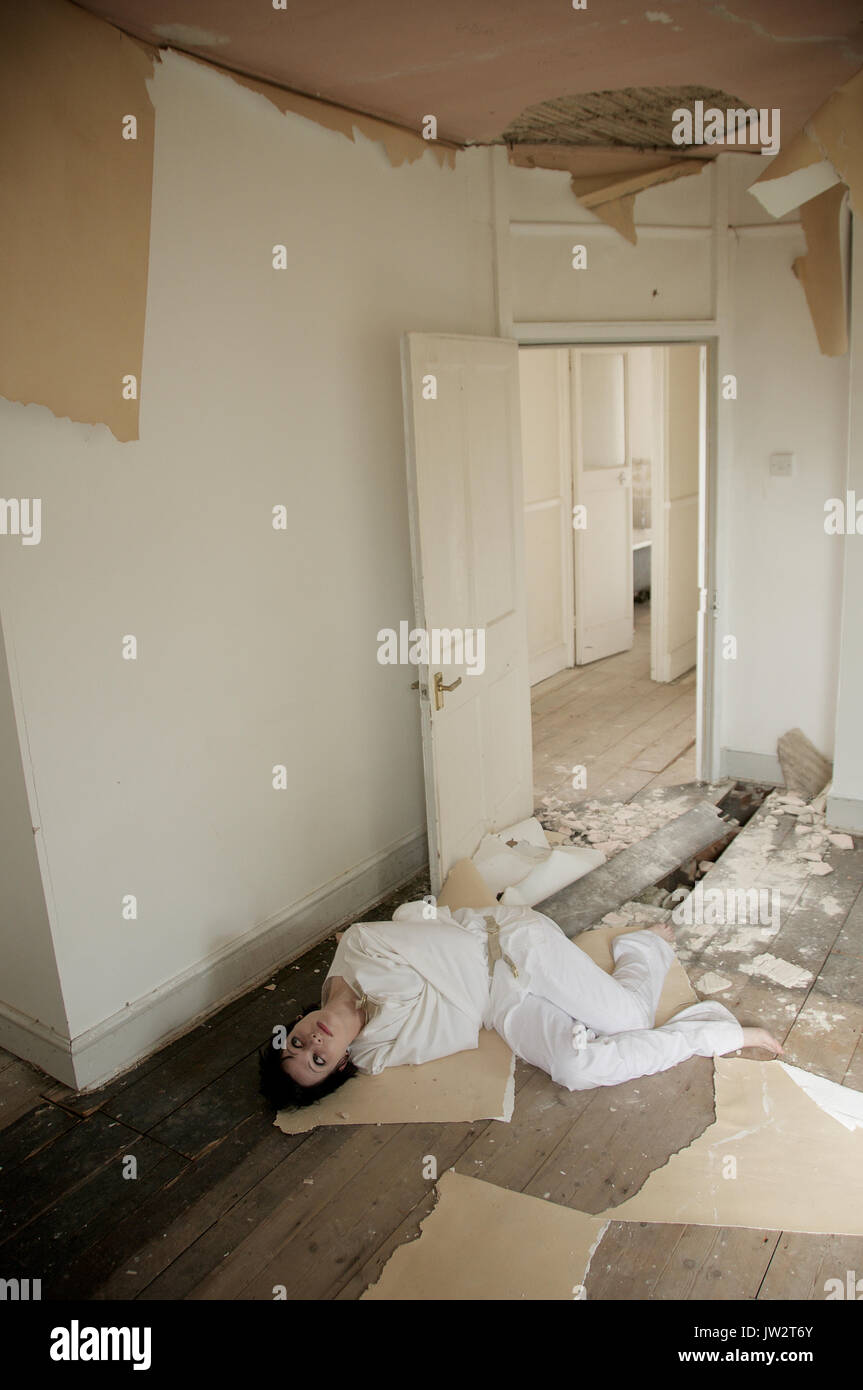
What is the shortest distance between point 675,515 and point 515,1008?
13.3ft

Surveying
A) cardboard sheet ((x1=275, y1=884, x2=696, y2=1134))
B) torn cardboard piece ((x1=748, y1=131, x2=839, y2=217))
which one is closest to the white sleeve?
cardboard sheet ((x1=275, y1=884, x2=696, y2=1134))

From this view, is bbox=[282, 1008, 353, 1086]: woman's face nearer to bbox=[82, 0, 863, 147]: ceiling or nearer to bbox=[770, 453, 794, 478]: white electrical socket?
bbox=[82, 0, 863, 147]: ceiling

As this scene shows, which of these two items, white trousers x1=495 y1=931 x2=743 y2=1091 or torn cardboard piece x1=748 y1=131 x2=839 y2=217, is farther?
torn cardboard piece x1=748 y1=131 x2=839 y2=217

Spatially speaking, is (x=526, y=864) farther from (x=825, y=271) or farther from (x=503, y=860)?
(x=825, y=271)

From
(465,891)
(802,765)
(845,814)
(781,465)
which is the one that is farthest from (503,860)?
(781,465)

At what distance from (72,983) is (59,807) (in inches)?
19.8

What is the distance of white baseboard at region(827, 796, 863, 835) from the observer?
13.6 feet

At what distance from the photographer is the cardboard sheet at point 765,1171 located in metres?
2.28

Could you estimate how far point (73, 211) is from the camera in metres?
2.45

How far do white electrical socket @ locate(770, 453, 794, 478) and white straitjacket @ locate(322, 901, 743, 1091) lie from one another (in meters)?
2.51

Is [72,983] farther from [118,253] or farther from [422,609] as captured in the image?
[118,253]

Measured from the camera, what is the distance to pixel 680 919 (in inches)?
140
